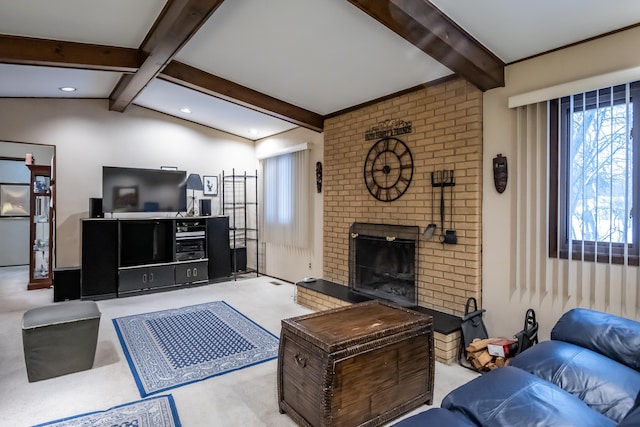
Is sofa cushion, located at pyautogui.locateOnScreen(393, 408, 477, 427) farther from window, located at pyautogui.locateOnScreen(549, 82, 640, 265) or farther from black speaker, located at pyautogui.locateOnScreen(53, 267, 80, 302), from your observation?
black speaker, located at pyautogui.locateOnScreen(53, 267, 80, 302)

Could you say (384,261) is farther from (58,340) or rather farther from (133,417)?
(58,340)

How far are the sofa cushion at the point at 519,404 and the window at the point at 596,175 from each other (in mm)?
1445

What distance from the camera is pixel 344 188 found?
179 inches

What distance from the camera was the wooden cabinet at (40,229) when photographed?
212 inches

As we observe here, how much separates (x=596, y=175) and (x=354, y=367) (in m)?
2.18

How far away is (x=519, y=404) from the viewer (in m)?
1.40

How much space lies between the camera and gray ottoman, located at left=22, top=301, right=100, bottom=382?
2.56 m

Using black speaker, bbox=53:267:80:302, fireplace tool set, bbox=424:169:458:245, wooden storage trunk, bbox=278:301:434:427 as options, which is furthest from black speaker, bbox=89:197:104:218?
fireplace tool set, bbox=424:169:458:245

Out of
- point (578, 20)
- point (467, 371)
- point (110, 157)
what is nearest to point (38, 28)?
point (110, 157)

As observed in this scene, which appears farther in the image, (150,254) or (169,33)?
(150,254)

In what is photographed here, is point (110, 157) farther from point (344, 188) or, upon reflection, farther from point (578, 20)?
point (578, 20)

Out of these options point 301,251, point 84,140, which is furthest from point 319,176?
point 84,140

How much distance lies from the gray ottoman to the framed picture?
3.64 metres

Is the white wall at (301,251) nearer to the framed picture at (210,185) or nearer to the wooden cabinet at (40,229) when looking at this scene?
the framed picture at (210,185)
